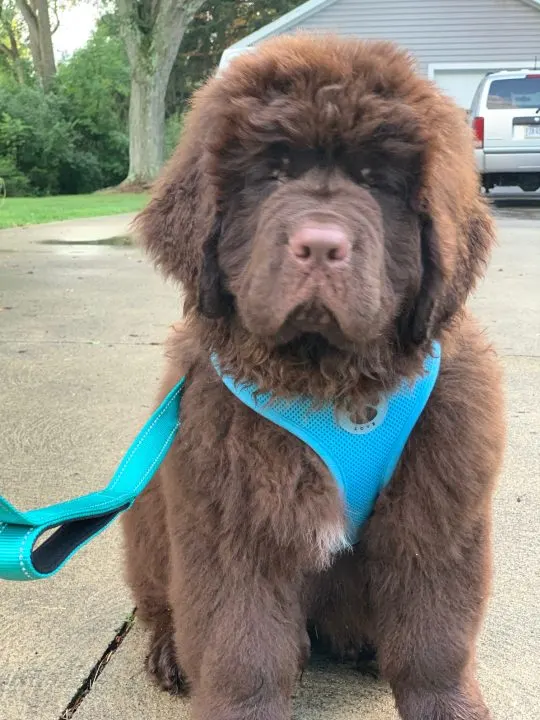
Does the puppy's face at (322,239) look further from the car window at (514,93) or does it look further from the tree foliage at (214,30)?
the tree foliage at (214,30)

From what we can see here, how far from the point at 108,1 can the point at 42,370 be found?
103 ft

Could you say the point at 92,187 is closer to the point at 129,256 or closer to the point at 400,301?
the point at 129,256

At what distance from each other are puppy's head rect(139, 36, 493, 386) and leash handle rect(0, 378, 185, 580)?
13.2 inches

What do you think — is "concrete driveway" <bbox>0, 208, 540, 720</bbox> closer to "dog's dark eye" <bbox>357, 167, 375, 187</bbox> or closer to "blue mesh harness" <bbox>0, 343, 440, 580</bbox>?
"blue mesh harness" <bbox>0, 343, 440, 580</bbox>

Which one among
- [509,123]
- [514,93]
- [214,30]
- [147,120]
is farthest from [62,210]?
[214,30]

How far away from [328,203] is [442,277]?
13.4 inches

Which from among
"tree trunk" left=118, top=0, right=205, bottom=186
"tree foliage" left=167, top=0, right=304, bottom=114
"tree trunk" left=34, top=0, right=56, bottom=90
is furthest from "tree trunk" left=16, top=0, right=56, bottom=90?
"tree trunk" left=118, top=0, right=205, bottom=186

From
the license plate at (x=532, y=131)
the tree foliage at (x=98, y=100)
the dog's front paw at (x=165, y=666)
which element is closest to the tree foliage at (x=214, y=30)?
the tree foliage at (x=98, y=100)

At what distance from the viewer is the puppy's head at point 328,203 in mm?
1746

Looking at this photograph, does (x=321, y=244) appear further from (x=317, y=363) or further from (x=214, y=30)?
(x=214, y=30)

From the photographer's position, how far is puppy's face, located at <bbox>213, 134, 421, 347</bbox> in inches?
67.6

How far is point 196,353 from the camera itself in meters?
2.20

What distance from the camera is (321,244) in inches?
66.0

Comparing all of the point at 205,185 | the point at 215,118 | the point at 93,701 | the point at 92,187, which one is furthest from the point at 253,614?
the point at 92,187
